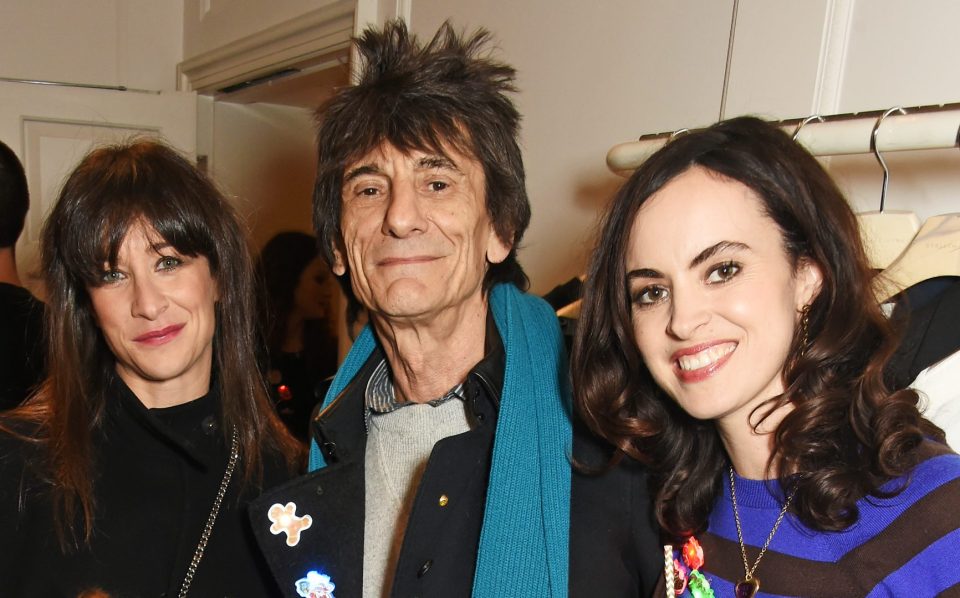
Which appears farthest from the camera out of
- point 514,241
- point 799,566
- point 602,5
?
point 602,5

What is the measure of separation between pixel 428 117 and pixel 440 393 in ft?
1.64

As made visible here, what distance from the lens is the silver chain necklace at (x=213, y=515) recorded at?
4.18ft

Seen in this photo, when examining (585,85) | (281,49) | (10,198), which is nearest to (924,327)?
(585,85)

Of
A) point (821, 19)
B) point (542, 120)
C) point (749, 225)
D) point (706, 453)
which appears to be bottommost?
point (706, 453)

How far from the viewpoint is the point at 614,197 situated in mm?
1098

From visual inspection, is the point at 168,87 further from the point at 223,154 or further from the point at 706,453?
the point at 706,453

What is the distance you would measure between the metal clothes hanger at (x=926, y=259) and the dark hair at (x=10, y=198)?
6.63ft

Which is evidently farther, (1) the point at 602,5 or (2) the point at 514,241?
(1) the point at 602,5

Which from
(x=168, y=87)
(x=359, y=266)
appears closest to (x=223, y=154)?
(x=168, y=87)

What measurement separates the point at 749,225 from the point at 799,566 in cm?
41

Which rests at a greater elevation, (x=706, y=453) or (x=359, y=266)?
(x=359, y=266)

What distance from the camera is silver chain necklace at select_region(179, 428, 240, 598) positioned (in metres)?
1.28

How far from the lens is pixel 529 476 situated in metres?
1.24

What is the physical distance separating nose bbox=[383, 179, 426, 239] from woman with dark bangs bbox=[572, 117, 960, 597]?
1.37 feet
